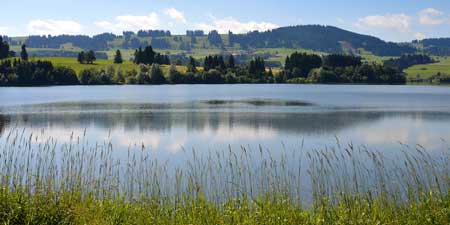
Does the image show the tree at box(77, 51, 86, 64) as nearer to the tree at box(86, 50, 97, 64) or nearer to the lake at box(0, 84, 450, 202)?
the tree at box(86, 50, 97, 64)

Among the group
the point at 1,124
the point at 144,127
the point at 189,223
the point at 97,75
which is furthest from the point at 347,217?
the point at 97,75

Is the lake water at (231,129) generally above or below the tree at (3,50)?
below

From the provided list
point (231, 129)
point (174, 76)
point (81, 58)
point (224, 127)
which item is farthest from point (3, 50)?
point (231, 129)

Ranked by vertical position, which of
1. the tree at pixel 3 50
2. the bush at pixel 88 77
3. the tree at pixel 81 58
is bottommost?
the bush at pixel 88 77

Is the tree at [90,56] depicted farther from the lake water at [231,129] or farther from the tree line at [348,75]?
the lake water at [231,129]

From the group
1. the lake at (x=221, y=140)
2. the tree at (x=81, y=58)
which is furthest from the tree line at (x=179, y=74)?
the lake at (x=221, y=140)

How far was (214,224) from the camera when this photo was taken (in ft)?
37.5

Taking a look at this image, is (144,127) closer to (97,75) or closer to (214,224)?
(214,224)

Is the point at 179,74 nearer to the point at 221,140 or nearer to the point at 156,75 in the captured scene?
the point at 156,75

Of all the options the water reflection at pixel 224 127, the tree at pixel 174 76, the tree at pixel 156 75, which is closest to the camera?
the water reflection at pixel 224 127

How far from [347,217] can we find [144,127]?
116ft

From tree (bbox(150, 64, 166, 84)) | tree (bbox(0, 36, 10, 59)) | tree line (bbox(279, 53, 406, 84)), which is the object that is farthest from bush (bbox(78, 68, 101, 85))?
tree line (bbox(279, 53, 406, 84))

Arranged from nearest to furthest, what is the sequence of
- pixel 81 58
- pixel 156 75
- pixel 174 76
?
pixel 156 75, pixel 174 76, pixel 81 58

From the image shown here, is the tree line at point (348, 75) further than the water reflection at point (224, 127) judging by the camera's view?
Yes
